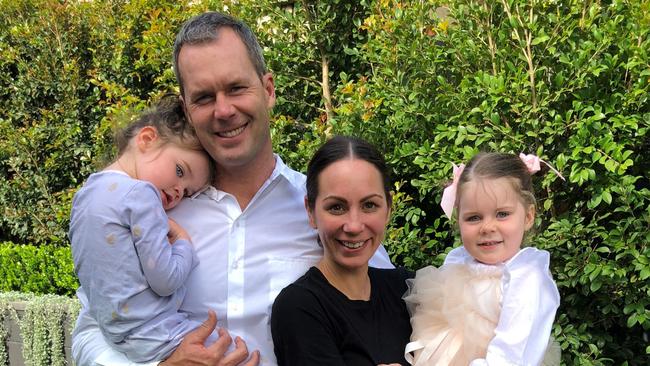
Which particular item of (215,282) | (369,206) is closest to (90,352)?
(215,282)

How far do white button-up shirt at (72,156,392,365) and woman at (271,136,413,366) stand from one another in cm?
19

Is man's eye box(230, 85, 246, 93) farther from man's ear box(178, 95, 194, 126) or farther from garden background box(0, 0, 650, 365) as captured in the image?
garden background box(0, 0, 650, 365)

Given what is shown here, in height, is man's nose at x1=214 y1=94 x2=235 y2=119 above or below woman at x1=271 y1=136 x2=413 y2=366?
above

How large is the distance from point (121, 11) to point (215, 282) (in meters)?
4.97

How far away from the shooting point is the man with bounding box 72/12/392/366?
2.54 metres

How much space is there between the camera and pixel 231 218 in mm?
2695

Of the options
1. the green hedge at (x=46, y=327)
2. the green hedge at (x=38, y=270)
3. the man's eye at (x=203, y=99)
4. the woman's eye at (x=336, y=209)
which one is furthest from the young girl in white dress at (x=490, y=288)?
the green hedge at (x=38, y=270)

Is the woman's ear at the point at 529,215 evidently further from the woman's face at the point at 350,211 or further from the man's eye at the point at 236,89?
the man's eye at the point at 236,89

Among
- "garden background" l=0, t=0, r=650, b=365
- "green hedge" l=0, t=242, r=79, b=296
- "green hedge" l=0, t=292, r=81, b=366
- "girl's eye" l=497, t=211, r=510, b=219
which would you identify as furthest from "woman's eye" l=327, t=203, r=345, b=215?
"green hedge" l=0, t=242, r=79, b=296

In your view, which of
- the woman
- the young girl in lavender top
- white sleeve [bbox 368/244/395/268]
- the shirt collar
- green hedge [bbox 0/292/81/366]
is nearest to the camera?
the woman

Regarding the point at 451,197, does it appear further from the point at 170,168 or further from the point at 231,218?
the point at 170,168

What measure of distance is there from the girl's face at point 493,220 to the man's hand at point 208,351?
2.83 feet

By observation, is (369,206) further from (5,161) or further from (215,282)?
(5,161)

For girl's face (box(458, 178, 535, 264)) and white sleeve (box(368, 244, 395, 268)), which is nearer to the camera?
girl's face (box(458, 178, 535, 264))
